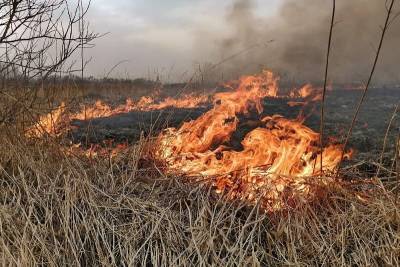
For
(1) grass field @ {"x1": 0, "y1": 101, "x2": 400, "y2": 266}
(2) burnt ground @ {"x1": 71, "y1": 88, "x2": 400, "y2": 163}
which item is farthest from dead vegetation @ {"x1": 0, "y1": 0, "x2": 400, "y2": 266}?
(2) burnt ground @ {"x1": 71, "y1": 88, "x2": 400, "y2": 163}

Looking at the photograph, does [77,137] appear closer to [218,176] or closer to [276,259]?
[218,176]

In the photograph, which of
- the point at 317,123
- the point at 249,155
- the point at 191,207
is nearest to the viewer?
the point at 191,207

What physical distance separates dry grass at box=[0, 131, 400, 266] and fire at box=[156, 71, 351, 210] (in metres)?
0.21

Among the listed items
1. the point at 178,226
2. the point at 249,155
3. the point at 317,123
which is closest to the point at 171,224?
the point at 178,226

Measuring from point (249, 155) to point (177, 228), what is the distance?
1.19m

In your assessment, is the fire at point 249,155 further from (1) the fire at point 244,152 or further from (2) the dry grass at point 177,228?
(2) the dry grass at point 177,228

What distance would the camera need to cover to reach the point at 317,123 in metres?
5.56

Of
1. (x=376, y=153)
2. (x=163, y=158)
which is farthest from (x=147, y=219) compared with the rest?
(x=376, y=153)

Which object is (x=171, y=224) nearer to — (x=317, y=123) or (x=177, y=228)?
(x=177, y=228)

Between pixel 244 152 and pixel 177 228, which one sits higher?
pixel 244 152

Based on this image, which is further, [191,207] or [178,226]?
[191,207]

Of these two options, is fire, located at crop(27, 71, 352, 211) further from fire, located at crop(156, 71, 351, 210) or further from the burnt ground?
the burnt ground

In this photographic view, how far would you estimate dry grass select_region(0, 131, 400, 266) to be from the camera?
9.18 ft

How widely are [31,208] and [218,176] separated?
131 centimetres
